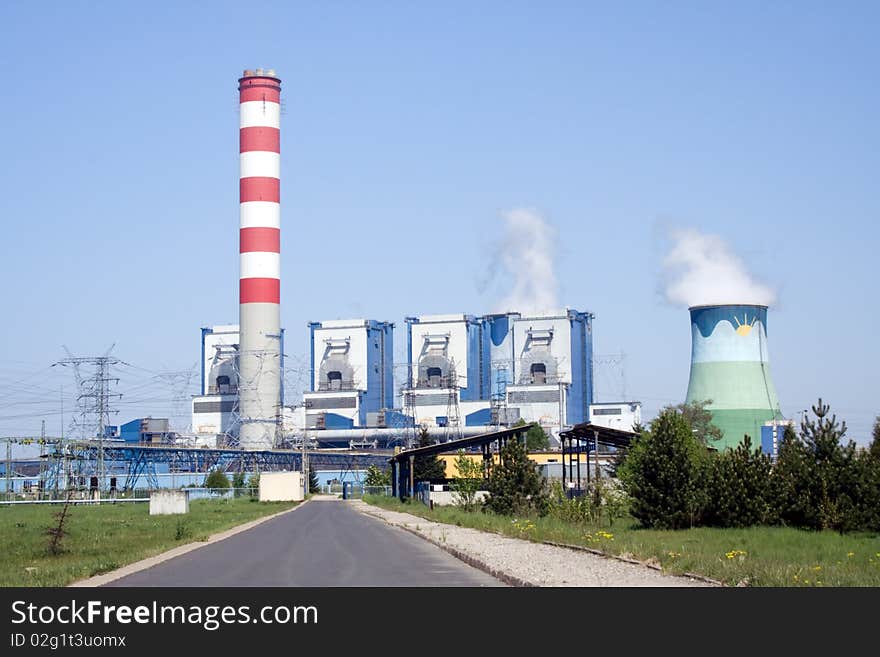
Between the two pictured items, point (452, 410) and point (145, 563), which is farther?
point (452, 410)

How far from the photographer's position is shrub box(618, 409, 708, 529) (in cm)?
2736

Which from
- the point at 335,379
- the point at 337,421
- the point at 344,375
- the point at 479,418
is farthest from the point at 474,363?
the point at 337,421

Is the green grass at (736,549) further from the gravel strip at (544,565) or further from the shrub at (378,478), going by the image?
the shrub at (378,478)

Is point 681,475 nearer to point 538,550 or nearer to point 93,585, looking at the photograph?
point 538,550

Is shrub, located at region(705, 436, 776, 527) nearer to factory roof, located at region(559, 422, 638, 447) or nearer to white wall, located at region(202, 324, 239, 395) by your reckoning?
factory roof, located at region(559, 422, 638, 447)

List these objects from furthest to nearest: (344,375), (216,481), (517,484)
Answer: (344,375) < (216,481) < (517,484)

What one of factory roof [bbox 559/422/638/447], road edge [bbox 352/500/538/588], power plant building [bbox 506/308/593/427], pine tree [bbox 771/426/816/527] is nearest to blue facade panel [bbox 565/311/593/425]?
power plant building [bbox 506/308/593/427]

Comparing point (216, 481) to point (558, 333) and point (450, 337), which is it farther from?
point (558, 333)

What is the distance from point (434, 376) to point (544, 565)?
320 ft

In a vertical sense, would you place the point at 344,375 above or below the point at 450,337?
below

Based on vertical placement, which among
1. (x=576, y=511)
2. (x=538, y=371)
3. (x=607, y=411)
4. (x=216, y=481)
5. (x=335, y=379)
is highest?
(x=538, y=371)

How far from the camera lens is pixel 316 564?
18.5 meters

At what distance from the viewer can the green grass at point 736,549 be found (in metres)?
13.9

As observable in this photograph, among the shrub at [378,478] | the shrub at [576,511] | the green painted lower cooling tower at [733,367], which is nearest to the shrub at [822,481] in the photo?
the shrub at [576,511]
